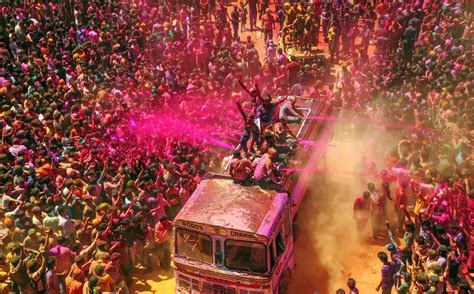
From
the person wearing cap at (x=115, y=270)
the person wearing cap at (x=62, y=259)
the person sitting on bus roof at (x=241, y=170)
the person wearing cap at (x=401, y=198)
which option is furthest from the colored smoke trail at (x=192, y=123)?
the person wearing cap at (x=115, y=270)

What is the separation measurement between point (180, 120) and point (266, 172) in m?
5.58

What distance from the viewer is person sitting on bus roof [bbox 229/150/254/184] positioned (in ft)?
38.0

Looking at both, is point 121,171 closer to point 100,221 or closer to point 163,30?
point 100,221

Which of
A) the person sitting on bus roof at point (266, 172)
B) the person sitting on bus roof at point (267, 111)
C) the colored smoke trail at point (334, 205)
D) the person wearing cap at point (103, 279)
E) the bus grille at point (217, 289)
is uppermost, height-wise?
the person sitting on bus roof at point (267, 111)

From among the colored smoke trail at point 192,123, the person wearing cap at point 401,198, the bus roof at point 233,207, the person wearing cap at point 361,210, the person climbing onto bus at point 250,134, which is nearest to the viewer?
the bus roof at point 233,207

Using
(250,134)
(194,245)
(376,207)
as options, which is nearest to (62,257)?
(194,245)

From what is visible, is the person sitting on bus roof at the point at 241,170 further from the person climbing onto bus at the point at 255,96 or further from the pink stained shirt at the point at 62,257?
the pink stained shirt at the point at 62,257

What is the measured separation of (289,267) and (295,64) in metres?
9.39

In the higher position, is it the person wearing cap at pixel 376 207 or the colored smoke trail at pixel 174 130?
the colored smoke trail at pixel 174 130

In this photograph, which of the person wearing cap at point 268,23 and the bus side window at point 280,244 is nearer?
the bus side window at point 280,244

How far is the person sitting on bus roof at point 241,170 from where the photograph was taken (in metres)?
11.6

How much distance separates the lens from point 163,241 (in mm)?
12781

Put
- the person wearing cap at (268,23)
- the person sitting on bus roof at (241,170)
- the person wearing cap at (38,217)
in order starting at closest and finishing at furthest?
1. the person sitting on bus roof at (241,170)
2. the person wearing cap at (38,217)
3. the person wearing cap at (268,23)

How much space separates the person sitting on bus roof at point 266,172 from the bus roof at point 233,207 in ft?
0.93
